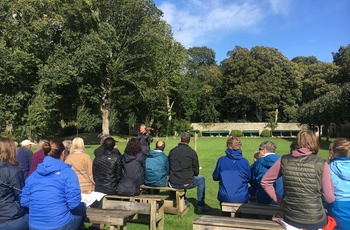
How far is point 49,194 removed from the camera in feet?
13.0

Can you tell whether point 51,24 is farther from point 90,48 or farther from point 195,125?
point 195,125

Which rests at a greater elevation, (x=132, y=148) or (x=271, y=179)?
(x=132, y=148)

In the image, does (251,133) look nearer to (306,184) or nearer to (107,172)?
(107,172)

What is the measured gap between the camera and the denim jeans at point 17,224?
4066 millimetres

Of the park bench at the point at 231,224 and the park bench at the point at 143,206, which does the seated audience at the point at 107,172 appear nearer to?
the park bench at the point at 143,206

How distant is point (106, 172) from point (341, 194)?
13.0ft

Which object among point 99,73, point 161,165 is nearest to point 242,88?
point 99,73

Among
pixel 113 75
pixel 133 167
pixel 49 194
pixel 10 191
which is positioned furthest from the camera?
pixel 113 75

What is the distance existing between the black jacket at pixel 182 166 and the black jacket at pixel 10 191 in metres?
3.56

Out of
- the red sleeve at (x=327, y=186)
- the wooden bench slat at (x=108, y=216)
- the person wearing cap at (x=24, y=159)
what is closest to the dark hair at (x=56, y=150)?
the wooden bench slat at (x=108, y=216)

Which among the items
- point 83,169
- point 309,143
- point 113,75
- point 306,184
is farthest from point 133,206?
point 113,75

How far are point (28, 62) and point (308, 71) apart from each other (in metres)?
48.8

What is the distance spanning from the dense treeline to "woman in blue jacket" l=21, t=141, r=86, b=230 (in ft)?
77.2

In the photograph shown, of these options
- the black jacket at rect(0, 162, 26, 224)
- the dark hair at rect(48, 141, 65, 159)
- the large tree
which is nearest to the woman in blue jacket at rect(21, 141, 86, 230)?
the black jacket at rect(0, 162, 26, 224)
